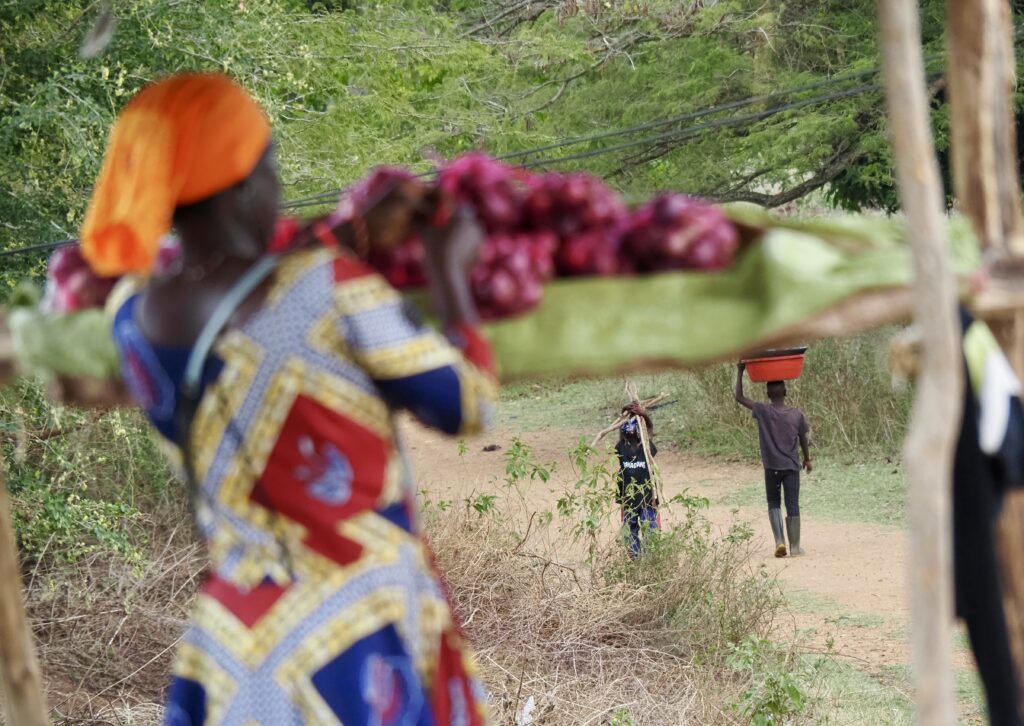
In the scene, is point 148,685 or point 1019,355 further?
point 148,685

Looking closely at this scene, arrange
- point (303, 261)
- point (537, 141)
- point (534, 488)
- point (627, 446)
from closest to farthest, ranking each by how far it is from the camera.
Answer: point (303, 261)
point (627, 446)
point (537, 141)
point (534, 488)

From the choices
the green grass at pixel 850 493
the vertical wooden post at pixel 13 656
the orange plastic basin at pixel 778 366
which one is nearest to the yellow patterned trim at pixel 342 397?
the vertical wooden post at pixel 13 656

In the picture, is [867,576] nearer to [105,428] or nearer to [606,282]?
[105,428]

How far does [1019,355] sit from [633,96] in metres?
9.60

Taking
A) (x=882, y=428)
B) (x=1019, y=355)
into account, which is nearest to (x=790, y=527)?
(x=882, y=428)

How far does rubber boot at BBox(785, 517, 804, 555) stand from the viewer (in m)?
8.82

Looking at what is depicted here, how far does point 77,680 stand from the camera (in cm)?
586

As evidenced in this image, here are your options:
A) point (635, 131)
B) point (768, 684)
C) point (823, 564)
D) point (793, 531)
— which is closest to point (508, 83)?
point (635, 131)

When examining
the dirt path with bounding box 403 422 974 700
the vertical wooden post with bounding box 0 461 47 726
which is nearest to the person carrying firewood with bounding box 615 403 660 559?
the dirt path with bounding box 403 422 974 700

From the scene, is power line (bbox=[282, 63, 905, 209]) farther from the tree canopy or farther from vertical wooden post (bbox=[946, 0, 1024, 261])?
vertical wooden post (bbox=[946, 0, 1024, 261])

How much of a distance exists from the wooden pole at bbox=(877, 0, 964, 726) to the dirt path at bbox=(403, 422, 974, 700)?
14.7 ft

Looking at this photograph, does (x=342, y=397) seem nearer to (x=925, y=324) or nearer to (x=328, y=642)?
(x=328, y=642)

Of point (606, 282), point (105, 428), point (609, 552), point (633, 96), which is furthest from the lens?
point (633, 96)

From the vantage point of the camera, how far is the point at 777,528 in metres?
8.98
